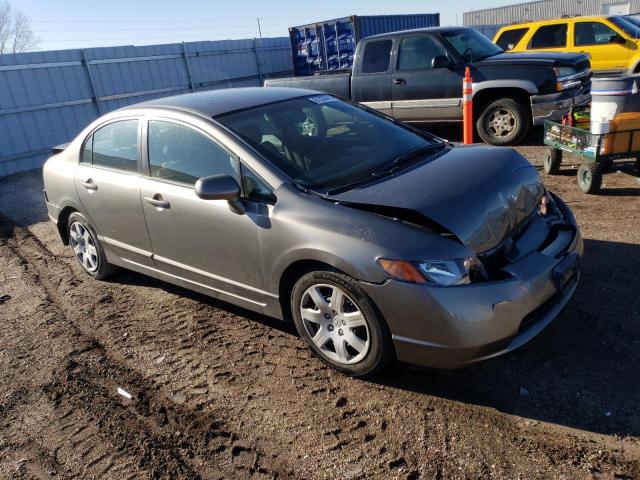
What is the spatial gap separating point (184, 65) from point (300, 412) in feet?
48.5

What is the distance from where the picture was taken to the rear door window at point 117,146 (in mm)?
4312

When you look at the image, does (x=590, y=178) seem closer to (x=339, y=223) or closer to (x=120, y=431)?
(x=339, y=223)

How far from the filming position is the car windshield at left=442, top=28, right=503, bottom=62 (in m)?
8.95

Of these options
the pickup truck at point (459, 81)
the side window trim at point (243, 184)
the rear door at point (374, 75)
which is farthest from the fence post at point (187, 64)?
the side window trim at point (243, 184)

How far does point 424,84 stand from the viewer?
9.16 metres

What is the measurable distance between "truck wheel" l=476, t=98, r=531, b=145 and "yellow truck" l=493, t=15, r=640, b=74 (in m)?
4.72

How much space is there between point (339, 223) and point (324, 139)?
111cm

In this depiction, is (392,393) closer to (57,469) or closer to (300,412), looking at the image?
(300,412)

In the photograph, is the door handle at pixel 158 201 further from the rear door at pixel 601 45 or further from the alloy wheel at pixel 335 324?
the rear door at pixel 601 45

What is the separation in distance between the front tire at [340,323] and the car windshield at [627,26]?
11.5 meters

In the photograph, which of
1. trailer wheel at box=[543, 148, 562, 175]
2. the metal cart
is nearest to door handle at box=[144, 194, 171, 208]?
the metal cart

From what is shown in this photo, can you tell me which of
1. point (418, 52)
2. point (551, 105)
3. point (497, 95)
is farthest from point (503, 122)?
point (418, 52)

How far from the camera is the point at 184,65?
15.9m

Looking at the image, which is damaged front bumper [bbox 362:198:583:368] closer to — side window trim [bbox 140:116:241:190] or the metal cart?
side window trim [bbox 140:116:241:190]
